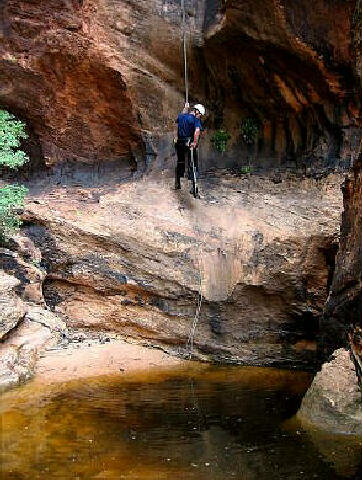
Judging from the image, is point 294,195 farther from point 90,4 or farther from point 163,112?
point 90,4

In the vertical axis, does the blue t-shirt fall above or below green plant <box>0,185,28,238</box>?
above

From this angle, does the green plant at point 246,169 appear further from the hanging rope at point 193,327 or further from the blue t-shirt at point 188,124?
the hanging rope at point 193,327

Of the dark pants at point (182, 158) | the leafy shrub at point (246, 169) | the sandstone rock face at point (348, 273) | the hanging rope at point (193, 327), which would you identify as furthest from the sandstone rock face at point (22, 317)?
the leafy shrub at point (246, 169)

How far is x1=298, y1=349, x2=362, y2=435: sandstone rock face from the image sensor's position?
240 inches

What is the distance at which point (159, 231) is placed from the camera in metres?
9.72

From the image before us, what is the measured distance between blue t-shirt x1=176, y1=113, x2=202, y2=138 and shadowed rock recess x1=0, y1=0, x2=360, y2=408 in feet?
3.44

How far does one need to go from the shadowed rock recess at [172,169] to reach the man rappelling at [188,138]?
0.38m

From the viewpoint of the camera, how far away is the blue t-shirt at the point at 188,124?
34.4 feet

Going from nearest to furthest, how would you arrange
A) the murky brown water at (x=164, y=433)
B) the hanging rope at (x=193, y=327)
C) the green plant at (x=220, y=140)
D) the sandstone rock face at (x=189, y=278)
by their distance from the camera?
the murky brown water at (x=164, y=433) → the hanging rope at (x=193, y=327) → the sandstone rock face at (x=189, y=278) → the green plant at (x=220, y=140)

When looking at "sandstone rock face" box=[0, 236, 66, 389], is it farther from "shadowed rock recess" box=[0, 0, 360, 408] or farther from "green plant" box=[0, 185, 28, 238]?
"green plant" box=[0, 185, 28, 238]

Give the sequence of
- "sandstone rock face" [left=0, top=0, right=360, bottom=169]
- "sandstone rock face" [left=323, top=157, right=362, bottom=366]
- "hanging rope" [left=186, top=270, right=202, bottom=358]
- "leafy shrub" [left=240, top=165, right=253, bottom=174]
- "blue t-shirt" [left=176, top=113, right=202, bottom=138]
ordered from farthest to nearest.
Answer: "leafy shrub" [left=240, top=165, right=253, bottom=174]
"blue t-shirt" [left=176, top=113, right=202, bottom=138]
"sandstone rock face" [left=0, top=0, right=360, bottom=169]
"hanging rope" [left=186, top=270, right=202, bottom=358]
"sandstone rock face" [left=323, top=157, right=362, bottom=366]

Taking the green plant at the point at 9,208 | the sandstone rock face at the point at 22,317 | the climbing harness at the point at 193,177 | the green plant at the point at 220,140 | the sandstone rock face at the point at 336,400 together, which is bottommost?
the sandstone rock face at the point at 22,317

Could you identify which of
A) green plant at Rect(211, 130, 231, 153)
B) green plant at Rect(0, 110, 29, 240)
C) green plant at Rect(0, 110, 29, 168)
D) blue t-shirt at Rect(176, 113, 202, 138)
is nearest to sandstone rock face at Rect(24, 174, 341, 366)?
green plant at Rect(0, 110, 29, 240)

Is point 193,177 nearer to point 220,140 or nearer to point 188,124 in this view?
point 188,124
